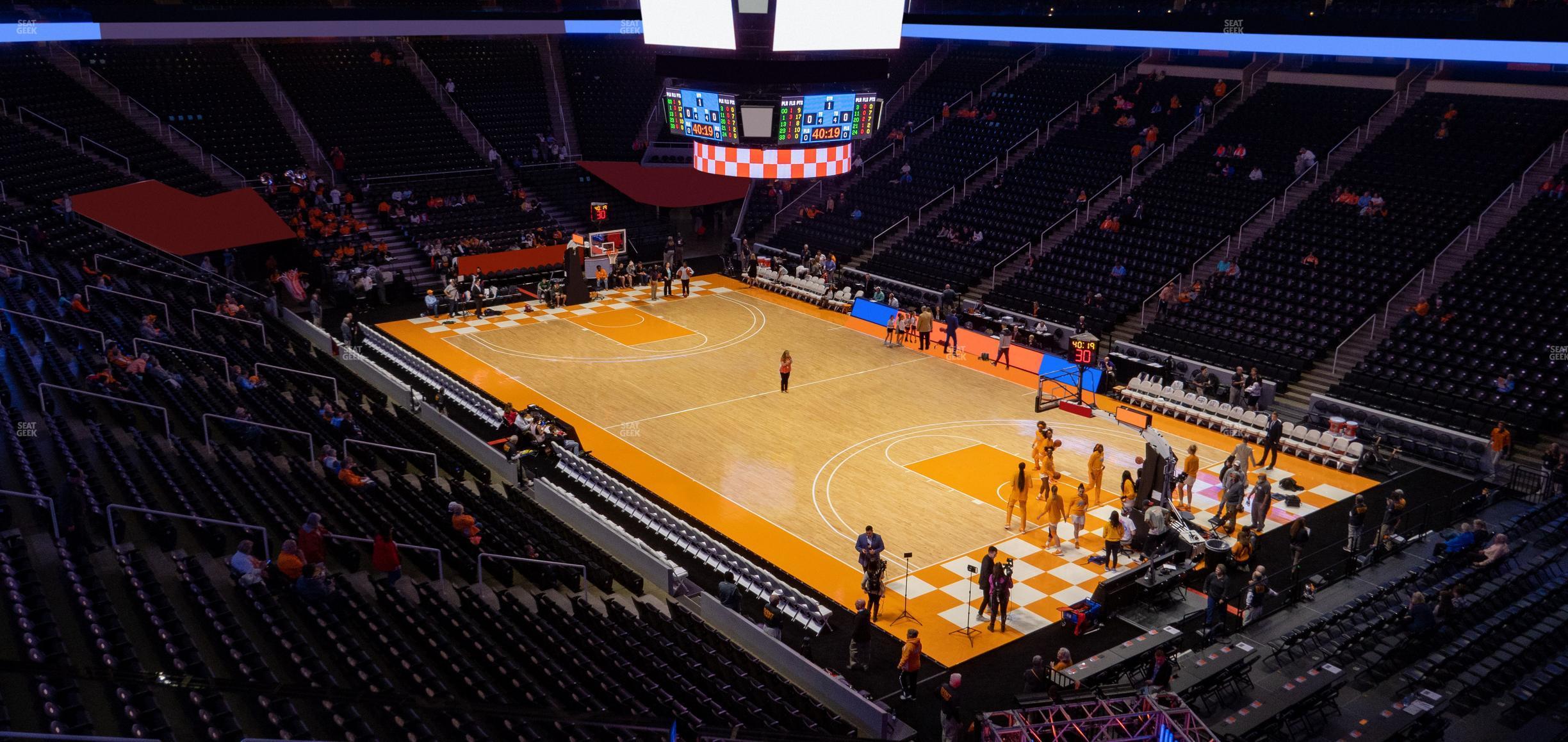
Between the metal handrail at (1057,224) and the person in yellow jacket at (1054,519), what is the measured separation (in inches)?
699

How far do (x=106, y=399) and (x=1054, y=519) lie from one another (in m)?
15.5

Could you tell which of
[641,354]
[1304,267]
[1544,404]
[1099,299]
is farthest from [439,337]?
[1544,404]

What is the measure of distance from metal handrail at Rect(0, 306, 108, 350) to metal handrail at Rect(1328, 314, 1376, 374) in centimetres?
2617

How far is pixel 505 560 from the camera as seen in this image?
16703 mm

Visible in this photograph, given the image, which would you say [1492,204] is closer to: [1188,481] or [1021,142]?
[1188,481]

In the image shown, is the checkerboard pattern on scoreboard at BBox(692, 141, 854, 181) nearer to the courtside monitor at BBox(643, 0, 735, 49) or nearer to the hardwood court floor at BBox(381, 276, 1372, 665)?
the courtside monitor at BBox(643, 0, 735, 49)

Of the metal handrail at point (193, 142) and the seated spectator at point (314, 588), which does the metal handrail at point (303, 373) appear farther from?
the metal handrail at point (193, 142)

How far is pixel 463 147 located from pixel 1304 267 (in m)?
30.3

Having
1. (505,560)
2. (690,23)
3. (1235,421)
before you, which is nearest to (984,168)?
(1235,421)

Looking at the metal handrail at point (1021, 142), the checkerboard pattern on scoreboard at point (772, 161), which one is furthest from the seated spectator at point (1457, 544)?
the metal handrail at point (1021, 142)

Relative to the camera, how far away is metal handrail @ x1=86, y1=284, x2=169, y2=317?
2455 cm

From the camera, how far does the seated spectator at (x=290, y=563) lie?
13891mm

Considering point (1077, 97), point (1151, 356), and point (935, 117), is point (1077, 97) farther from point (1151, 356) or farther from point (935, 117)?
point (1151, 356)

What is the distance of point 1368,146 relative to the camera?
1334 inches
